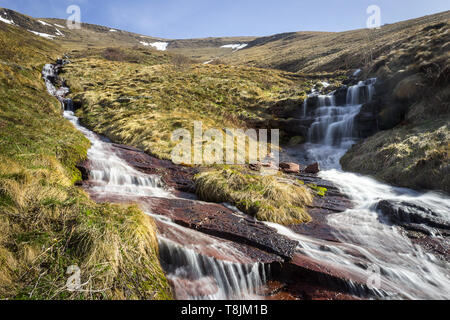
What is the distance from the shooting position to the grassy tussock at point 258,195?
21.5ft

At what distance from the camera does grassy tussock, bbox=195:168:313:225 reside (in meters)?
6.56

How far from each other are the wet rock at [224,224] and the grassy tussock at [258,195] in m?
0.55

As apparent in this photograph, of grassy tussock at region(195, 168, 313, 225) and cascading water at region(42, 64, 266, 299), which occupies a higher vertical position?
grassy tussock at region(195, 168, 313, 225)

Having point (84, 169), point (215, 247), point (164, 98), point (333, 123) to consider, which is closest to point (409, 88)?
point (333, 123)

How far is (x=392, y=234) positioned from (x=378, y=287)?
270 cm

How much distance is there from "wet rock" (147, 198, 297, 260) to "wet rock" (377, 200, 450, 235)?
403 centimetres

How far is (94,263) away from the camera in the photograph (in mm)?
3217

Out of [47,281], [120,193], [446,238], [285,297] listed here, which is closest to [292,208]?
[285,297]

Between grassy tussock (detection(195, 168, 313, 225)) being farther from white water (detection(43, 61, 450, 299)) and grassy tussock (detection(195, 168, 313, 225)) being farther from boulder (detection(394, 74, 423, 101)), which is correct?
boulder (detection(394, 74, 423, 101))

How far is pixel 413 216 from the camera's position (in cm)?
678

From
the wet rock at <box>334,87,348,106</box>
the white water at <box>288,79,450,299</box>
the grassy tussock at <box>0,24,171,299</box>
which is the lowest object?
the white water at <box>288,79,450,299</box>

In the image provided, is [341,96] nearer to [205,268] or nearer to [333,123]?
[333,123]

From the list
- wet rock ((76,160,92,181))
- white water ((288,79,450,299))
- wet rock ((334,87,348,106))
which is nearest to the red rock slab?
white water ((288,79,450,299))

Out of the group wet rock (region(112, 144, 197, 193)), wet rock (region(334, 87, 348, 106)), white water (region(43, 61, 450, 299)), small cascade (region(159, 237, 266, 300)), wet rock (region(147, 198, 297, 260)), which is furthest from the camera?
wet rock (region(334, 87, 348, 106))
